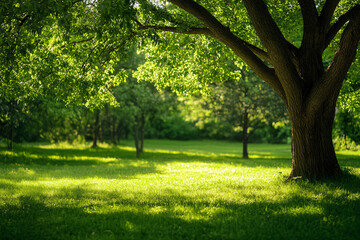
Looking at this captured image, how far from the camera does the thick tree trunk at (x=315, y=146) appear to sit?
9117mm

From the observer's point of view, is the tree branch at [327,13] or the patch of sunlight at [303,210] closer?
the patch of sunlight at [303,210]

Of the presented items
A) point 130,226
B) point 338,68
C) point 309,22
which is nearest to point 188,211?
point 130,226

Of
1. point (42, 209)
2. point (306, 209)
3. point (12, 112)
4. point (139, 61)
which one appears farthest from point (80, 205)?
point (139, 61)

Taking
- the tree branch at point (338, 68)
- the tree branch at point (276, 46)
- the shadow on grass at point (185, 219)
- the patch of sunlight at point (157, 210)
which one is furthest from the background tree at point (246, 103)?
the patch of sunlight at point (157, 210)

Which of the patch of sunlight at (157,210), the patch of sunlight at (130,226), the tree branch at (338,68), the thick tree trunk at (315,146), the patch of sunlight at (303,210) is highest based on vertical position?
the tree branch at (338,68)

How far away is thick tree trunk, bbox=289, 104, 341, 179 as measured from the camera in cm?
912

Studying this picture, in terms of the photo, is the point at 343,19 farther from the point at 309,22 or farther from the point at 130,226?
the point at 130,226

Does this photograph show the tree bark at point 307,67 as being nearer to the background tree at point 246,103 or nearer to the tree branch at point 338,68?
the tree branch at point 338,68

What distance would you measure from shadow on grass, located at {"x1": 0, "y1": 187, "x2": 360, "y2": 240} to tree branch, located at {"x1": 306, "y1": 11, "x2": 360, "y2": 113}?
2.95 meters

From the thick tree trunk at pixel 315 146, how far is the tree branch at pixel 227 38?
3.88 ft

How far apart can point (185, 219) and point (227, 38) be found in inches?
213

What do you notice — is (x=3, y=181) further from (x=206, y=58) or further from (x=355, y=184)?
(x=355, y=184)

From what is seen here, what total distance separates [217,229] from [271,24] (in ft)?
19.3

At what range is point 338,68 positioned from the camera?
846 centimetres
